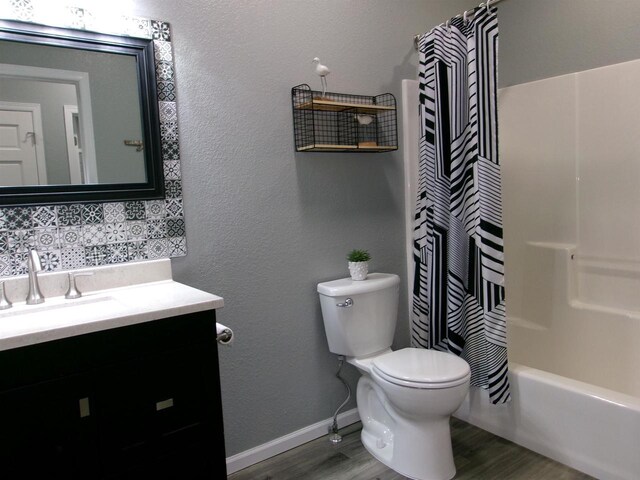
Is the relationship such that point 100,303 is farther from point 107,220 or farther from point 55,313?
point 107,220

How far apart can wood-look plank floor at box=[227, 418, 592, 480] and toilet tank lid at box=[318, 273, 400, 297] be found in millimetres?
728

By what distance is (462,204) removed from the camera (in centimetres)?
227

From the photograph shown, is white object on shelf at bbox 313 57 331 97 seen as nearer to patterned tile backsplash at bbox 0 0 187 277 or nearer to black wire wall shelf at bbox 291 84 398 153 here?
black wire wall shelf at bbox 291 84 398 153

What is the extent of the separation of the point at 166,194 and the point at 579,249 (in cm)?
211

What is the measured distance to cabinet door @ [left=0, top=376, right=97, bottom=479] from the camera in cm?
120

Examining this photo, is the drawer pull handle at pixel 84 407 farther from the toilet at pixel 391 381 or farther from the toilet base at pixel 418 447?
the toilet base at pixel 418 447

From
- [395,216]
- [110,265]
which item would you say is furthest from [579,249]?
[110,265]

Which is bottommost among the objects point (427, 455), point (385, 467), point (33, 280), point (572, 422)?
point (385, 467)

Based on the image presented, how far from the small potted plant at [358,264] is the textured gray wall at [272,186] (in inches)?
3.7

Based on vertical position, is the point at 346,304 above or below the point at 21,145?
below

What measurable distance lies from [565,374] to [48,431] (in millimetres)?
2444

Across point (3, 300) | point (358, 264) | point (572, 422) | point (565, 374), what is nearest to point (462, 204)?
point (358, 264)

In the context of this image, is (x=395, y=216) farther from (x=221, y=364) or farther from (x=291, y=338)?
(x=221, y=364)

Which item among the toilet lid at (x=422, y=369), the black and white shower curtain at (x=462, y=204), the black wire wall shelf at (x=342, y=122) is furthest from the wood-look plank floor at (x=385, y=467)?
the black wire wall shelf at (x=342, y=122)
